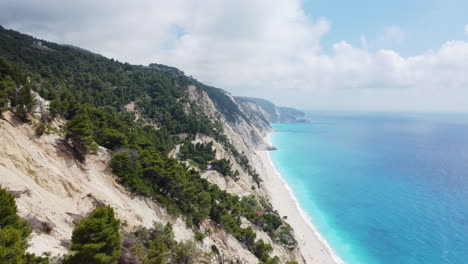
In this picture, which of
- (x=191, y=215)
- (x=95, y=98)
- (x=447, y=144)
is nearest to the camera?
(x=191, y=215)

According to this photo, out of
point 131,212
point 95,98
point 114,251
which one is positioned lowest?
point 131,212

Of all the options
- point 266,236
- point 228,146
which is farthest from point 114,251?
point 228,146

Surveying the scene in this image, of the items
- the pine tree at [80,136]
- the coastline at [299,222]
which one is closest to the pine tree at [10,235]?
the pine tree at [80,136]

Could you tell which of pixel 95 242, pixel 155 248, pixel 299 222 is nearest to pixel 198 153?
pixel 299 222

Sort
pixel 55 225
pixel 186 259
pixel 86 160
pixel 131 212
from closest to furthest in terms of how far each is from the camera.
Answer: pixel 55 225 → pixel 186 259 → pixel 131 212 → pixel 86 160

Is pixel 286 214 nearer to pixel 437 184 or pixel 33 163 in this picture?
pixel 33 163

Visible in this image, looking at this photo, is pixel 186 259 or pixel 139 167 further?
pixel 139 167

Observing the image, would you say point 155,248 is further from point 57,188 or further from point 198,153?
point 198,153
